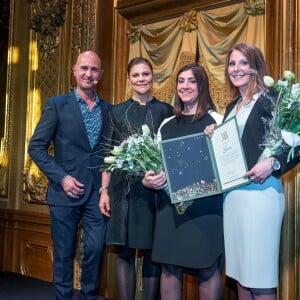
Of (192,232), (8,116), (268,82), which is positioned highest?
(8,116)

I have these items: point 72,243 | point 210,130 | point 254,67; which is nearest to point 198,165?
point 210,130

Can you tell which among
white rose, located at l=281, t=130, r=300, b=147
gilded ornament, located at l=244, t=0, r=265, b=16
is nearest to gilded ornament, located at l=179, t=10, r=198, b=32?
gilded ornament, located at l=244, t=0, r=265, b=16

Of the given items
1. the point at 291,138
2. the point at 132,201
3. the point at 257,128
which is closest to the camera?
the point at 291,138

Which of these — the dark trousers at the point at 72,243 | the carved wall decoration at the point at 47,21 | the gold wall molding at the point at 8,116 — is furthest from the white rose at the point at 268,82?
the gold wall molding at the point at 8,116

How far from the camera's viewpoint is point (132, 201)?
264 centimetres

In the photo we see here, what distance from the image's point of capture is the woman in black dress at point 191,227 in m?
2.34

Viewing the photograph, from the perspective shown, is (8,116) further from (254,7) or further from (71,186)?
(254,7)

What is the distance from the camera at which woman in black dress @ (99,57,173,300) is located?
261 centimetres

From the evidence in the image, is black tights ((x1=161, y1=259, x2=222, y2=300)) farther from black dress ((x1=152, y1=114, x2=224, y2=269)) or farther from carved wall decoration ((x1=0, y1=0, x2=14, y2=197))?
carved wall decoration ((x1=0, y1=0, x2=14, y2=197))

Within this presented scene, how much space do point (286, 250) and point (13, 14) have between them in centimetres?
333

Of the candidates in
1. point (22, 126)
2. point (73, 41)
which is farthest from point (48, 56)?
point (22, 126)

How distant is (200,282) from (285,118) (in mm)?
895

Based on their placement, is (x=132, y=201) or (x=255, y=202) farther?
(x=132, y=201)

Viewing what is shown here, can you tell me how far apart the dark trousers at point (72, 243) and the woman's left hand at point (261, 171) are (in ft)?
3.94
